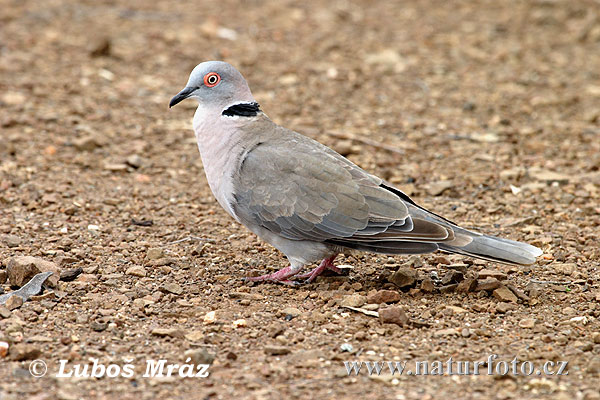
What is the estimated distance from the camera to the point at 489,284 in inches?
189

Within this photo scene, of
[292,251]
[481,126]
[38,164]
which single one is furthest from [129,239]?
[481,126]

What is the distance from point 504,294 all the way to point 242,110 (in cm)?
201

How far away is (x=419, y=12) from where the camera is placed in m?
11.1

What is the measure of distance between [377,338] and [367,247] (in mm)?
699

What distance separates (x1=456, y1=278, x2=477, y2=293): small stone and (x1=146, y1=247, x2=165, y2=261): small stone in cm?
190

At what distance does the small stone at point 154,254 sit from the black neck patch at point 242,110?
0.99m

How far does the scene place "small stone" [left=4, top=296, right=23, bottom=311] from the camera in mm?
4402

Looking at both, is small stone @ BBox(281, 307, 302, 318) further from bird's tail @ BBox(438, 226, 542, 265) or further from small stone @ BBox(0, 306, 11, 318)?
small stone @ BBox(0, 306, 11, 318)

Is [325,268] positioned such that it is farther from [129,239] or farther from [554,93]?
[554,93]

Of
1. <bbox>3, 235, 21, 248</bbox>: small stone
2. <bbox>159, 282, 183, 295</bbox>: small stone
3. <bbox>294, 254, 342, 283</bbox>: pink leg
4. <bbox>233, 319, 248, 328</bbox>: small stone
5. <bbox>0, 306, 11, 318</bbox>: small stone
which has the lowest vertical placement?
<bbox>294, 254, 342, 283</bbox>: pink leg

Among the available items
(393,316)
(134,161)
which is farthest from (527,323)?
(134,161)

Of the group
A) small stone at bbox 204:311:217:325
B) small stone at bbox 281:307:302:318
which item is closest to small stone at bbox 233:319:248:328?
small stone at bbox 204:311:217:325

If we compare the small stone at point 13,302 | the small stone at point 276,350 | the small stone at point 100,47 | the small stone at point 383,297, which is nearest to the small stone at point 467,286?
the small stone at point 383,297

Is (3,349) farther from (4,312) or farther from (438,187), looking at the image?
(438,187)
